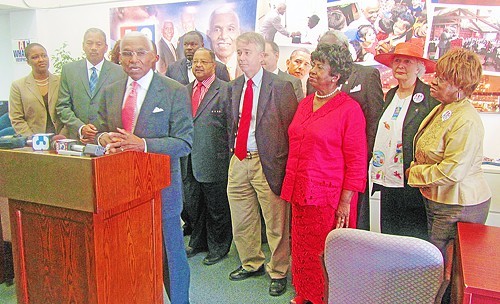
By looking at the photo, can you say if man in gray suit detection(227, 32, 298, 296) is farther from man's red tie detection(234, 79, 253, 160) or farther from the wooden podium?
the wooden podium

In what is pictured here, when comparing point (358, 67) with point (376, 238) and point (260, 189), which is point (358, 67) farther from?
point (376, 238)

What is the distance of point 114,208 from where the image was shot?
62.5 inches

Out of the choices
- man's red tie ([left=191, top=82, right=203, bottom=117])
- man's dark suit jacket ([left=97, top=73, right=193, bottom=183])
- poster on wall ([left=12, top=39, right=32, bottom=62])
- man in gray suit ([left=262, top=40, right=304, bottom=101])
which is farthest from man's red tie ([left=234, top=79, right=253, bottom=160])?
poster on wall ([left=12, top=39, right=32, bottom=62])

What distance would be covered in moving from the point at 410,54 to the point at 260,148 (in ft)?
3.83

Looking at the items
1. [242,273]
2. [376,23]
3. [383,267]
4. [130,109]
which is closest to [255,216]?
[242,273]

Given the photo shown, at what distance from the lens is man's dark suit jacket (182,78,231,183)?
10.1 feet

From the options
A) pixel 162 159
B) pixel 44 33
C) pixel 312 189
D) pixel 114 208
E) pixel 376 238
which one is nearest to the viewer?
pixel 376 238

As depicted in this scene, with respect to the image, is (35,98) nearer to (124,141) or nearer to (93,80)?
(93,80)

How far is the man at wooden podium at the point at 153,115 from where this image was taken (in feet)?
6.69

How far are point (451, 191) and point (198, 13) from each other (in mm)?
2771

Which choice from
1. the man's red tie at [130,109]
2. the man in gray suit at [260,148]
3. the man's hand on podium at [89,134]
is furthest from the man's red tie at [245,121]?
the man's hand on podium at [89,134]

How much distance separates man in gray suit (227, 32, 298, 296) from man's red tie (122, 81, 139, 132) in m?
0.85

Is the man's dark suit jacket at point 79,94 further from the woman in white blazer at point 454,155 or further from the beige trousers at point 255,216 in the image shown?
the woman in white blazer at point 454,155

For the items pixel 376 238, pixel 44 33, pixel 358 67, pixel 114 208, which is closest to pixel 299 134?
pixel 358 67
